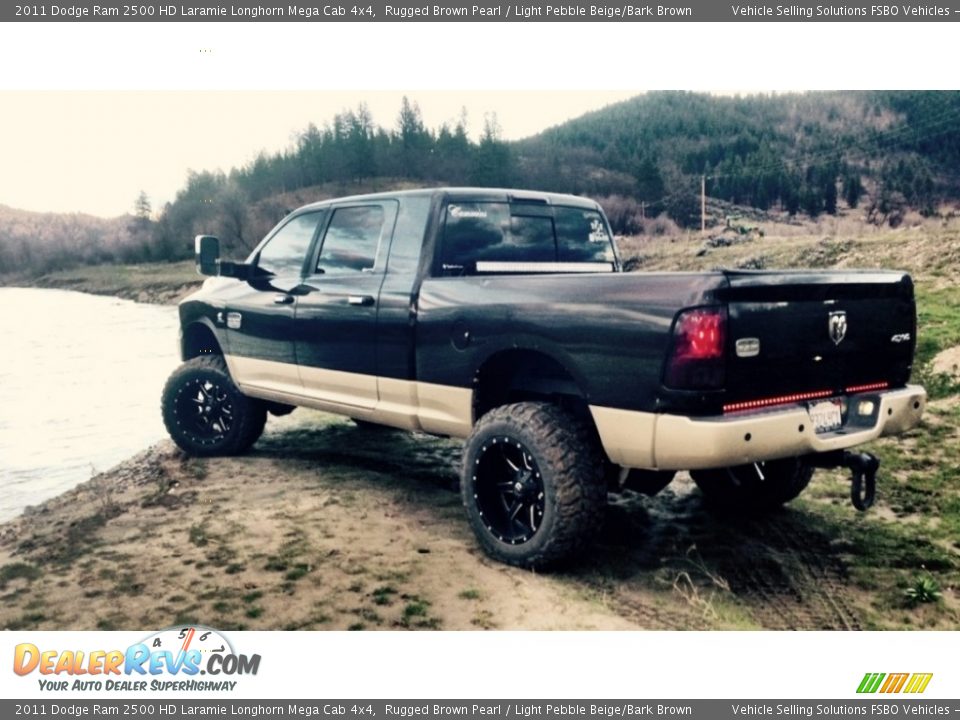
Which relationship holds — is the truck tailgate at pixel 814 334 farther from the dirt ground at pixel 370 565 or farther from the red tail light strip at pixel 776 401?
the dirt ground at pixel 370 565

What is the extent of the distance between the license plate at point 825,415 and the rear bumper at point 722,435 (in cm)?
3

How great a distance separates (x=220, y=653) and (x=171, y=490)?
7.44ft

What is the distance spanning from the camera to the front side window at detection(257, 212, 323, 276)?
15.9 feet

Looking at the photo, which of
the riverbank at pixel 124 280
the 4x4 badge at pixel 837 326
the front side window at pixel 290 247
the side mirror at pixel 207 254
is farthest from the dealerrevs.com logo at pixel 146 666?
the riverbank at pixel 124 280

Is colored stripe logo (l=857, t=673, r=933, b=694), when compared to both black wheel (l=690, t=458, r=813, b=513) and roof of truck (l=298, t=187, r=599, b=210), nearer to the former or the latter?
black wheel (l=690, t=458, r=813, b=513)

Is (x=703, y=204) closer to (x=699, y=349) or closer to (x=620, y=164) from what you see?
(x=620, y=164)

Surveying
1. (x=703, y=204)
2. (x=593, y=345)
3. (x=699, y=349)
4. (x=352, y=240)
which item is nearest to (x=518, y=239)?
(x=352, y=240)

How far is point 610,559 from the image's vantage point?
3.59 meters

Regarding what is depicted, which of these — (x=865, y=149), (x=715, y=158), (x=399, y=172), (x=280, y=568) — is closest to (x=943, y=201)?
(x=865, y=149)

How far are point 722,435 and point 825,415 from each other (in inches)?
26.4

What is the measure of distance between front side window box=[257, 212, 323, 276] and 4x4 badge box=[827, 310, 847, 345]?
3.15 m

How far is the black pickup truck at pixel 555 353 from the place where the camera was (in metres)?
2.82
